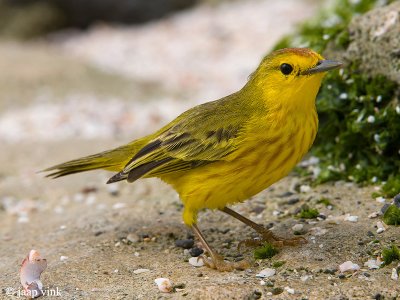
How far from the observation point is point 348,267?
3629 mm

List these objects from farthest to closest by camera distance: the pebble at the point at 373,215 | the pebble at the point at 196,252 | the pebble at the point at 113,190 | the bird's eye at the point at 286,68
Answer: the pebble at the point at 113,190, the pebble at the point at 373,215, the pebble at the point at 196,252, the bird's eye at the point at 286,68

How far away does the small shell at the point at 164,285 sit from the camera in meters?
3.57

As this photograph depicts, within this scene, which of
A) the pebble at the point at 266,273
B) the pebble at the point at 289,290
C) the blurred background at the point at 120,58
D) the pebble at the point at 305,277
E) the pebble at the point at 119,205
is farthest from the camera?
the blurred background at the point at 120,58

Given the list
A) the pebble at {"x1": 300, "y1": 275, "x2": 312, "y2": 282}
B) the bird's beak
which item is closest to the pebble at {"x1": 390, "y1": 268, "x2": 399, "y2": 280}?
the pebble at {"x1": 300, "y1": 275, "x2": 312, "y2": 282}

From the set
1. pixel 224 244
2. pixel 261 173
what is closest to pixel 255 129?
pixel 261 173

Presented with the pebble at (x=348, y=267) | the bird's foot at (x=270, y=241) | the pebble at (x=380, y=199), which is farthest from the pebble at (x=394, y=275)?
the pebble at (x=380, y=199)

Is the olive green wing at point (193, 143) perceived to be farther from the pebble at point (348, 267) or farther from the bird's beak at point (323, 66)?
the pebble at point (348, 267)

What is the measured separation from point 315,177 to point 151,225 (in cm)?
130

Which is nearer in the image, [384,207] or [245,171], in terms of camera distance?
[245,171]

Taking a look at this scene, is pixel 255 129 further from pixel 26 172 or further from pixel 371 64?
pixel 26 172

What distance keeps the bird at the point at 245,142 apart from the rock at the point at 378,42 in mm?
1125

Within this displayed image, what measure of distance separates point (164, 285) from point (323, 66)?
1.44m

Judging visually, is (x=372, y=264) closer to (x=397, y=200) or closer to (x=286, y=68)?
(x=397, y=200)

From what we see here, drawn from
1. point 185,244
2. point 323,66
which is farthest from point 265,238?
point 323,66
